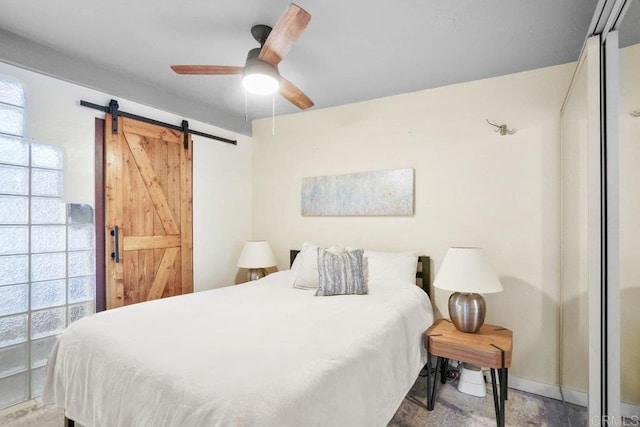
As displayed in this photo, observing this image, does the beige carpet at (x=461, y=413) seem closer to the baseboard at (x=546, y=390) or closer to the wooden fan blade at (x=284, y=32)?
the baseboard at (x=546, y=390)

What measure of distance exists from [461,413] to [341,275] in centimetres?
123

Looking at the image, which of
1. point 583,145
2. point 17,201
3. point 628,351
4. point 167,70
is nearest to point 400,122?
point 583,145

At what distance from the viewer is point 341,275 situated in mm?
2588

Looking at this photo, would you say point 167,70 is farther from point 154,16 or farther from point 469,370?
point 469,370

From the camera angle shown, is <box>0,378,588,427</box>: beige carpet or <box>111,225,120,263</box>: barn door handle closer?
<box>0,378,588,427</box>: beige carpet

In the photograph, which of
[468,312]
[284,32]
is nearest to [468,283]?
[468,312]

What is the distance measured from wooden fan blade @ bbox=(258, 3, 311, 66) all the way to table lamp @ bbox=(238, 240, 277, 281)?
2059 millimetres

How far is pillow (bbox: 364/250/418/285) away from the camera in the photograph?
9.12 ft

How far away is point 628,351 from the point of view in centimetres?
138

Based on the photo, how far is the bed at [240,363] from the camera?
1138 millimetres

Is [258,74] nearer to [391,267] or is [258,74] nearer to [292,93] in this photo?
[292,93]

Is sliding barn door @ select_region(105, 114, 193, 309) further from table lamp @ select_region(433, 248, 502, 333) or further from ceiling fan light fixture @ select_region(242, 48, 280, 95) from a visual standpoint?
table lamp @ select_region(433, 248, 502, 333)

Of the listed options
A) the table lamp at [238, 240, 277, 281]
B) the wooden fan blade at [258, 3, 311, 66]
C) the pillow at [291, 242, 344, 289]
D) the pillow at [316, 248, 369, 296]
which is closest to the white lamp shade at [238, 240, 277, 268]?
the table lamp at [238, 240, 277, 281]

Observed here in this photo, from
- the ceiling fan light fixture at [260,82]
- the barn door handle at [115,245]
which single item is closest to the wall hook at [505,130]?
the ceiling fan light fixture at [260,82]
